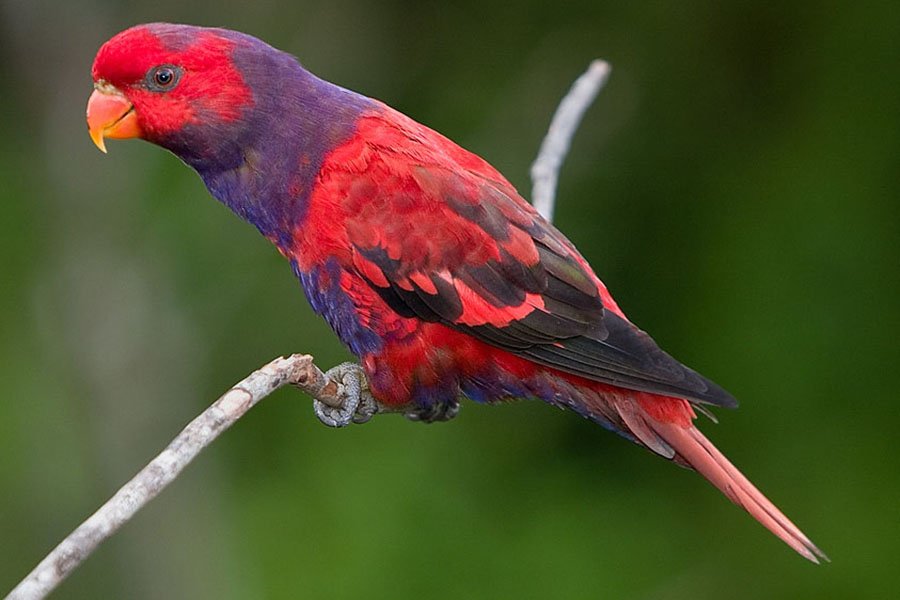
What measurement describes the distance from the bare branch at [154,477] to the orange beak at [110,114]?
87cm

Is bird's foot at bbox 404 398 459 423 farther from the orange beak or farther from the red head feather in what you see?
the orange beak

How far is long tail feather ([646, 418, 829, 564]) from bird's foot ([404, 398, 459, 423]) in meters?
0.51

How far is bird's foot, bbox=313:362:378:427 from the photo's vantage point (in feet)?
9.52

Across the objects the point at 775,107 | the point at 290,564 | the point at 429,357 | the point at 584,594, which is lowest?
the point at 290,564

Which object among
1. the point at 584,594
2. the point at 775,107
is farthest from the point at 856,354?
the point at 584,594

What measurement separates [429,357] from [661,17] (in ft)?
7.90

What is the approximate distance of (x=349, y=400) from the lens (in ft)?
9.52

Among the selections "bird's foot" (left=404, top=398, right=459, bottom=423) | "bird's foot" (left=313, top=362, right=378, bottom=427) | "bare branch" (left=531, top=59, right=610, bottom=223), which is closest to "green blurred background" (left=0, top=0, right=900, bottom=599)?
"bare branch" (left=531, top=59, right=610, bottom=223)

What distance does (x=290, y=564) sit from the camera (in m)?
4.51

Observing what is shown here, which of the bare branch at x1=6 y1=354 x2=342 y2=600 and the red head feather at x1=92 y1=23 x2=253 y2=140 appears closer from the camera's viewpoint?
the bare branch at x1=6 y1=354 x2=342 y2=600

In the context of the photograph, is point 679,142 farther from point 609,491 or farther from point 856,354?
point 609,491

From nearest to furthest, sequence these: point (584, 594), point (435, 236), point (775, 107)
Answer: point (435, 236) → point (584, 594) → point (775, 107)

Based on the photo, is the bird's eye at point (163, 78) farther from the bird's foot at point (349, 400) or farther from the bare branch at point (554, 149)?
the bare branch at point (554, 149)

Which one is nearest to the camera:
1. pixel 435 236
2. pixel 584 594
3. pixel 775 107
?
pixel 435 236
